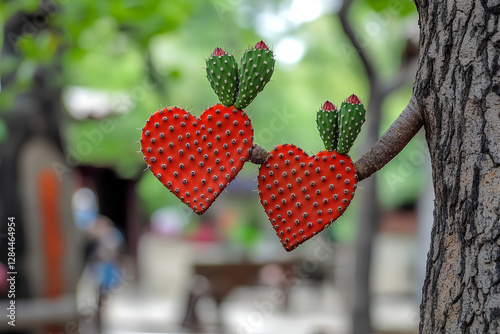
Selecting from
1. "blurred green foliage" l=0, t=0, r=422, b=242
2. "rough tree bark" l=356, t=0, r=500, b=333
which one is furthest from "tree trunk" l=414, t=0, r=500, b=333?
"blurred green foliage" l=0, t=0, r=422, b=242

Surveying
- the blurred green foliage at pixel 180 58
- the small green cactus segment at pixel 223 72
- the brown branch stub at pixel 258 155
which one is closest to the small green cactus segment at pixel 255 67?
the small green cactus segment at pixel 223 72

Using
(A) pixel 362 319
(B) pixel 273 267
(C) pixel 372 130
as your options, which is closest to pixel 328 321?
(B) pixel 273 267

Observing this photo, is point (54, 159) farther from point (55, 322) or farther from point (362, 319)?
point (362, 319)

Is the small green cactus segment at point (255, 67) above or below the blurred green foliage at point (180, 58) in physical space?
below

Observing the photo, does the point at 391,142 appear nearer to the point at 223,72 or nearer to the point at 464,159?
the point at 464,159

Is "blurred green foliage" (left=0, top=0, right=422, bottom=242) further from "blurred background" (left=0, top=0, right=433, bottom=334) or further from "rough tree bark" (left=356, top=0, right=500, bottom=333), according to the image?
"rough tree bark" (left=356, top=0, right=500, bottom=333)

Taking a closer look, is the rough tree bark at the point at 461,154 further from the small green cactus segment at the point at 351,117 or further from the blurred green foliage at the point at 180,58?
the blurred green foliage at the point at 180,58

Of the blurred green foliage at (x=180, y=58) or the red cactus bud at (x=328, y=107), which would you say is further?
the blurred green foliage at (x=180, y=58)
